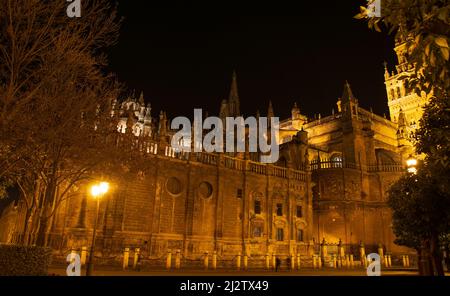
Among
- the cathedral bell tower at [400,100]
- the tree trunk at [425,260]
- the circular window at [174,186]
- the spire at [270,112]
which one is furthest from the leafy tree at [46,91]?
the cathedral bell tower at [400,100]

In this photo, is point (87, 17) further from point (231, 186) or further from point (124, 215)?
point (231, 186)

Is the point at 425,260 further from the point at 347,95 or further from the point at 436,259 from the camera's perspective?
→ the point at 347,95

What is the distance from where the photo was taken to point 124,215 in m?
24.4

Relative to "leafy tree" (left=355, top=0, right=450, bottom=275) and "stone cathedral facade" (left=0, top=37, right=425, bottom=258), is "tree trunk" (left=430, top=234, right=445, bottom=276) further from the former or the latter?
"stone cathedral facade" (left=0, top=37, right=425, bottom=258)

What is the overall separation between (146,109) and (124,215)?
4321cm

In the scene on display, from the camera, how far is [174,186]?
27.7 m

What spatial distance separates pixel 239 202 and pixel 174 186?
20.6 ft

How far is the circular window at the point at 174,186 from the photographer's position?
89.9ft

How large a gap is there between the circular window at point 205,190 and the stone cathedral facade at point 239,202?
0.28 ft

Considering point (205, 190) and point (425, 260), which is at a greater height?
point (205, 190)

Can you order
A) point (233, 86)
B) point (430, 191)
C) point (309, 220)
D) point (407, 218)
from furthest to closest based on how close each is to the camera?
point (233, 86)
point (309, 220)
point (407, 218)
point (430, 191)

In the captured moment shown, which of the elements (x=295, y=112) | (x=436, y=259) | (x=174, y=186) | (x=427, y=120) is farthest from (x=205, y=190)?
(x=295, y=112)

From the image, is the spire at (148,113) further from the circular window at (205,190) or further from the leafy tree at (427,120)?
the leafy tree at (427,120)
